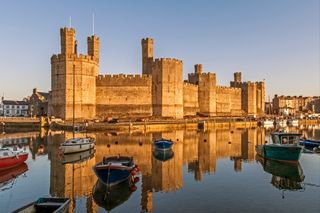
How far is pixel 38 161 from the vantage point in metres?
21.6

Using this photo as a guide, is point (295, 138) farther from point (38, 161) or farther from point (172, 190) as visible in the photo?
point (38, 161)

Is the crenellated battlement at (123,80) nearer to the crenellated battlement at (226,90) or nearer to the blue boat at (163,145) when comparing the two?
the crenellated battlement at (226,90)

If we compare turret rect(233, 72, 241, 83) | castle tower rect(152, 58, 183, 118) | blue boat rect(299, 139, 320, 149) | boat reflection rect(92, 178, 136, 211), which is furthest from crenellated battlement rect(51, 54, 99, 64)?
turret rect(233, 72, 241, 83)

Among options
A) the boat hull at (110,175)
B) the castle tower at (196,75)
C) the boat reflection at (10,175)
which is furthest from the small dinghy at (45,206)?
the castle tower at (196,75)

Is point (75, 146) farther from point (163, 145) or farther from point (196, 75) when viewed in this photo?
point (196, 75)

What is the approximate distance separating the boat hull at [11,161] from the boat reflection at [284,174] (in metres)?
14.0

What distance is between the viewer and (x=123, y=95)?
53344mm

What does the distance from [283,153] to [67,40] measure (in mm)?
37340

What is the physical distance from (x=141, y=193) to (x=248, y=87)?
6860cm

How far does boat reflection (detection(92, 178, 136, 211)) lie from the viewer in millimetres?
12551

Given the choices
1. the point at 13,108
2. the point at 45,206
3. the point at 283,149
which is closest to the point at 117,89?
the point at 283,149

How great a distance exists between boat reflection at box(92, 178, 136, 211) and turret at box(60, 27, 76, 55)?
123 feet

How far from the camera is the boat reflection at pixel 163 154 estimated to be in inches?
901

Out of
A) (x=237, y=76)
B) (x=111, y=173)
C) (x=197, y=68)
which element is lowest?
(x=111, y=173)
